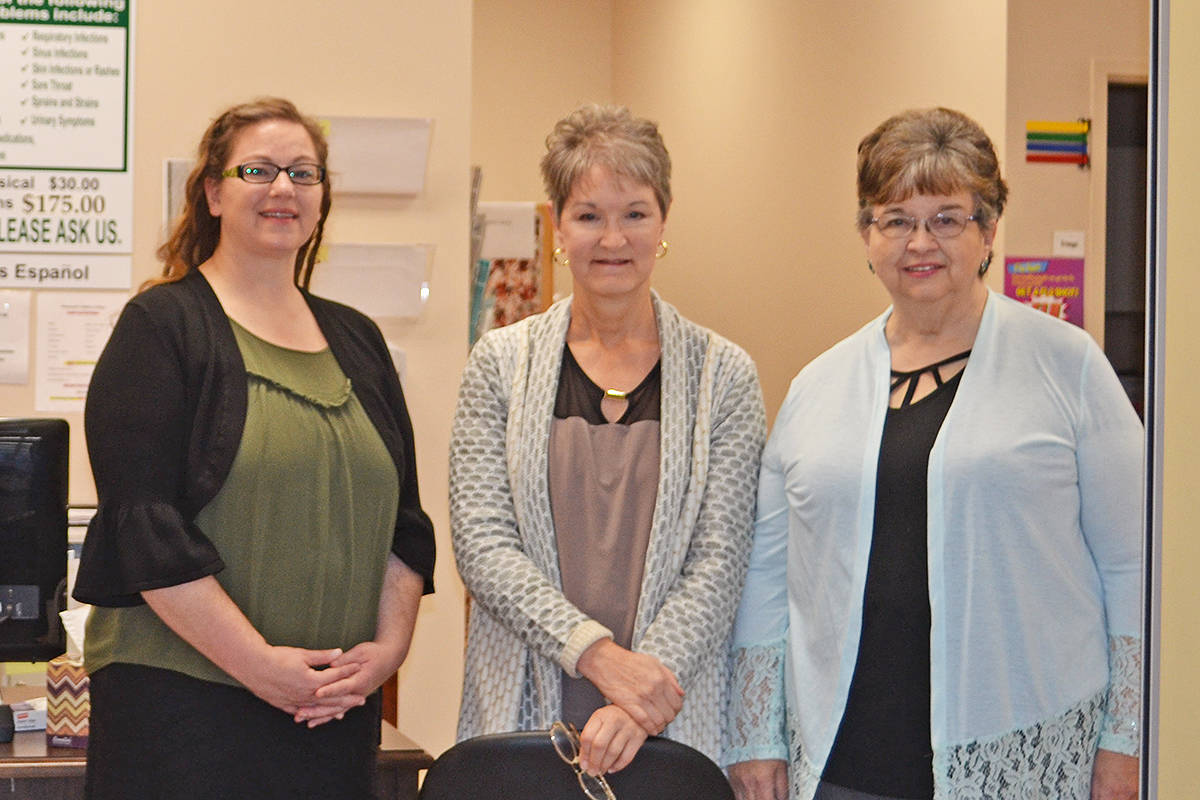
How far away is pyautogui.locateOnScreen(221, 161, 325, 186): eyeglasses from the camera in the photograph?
6.29 ft

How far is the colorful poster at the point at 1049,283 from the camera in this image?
14.5 ft

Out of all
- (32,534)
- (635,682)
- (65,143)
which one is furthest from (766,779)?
(65,143)

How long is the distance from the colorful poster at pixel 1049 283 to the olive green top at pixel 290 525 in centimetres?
304

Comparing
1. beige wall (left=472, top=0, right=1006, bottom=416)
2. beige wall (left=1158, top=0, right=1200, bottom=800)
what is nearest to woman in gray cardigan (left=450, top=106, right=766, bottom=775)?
beige wall (left=1158, top=0, right=1200, bottom=800)

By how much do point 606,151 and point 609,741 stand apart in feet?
2.86

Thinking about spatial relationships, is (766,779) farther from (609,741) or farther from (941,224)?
(941,224)

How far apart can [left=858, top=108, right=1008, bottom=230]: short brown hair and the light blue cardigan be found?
0.20 meters

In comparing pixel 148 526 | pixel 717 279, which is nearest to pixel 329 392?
pixel 148 526

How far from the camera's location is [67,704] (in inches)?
85.0

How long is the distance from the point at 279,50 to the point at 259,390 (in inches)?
60.7

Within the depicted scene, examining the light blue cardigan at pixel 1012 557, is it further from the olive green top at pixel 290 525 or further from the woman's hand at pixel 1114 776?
the olive green top at pixel 290 525

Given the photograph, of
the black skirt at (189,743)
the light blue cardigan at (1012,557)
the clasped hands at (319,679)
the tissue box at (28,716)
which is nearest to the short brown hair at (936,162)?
the light blue cardigan at (1012,557)

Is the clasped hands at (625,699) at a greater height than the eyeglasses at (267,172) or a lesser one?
lesser

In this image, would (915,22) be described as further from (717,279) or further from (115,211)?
(115,211)
